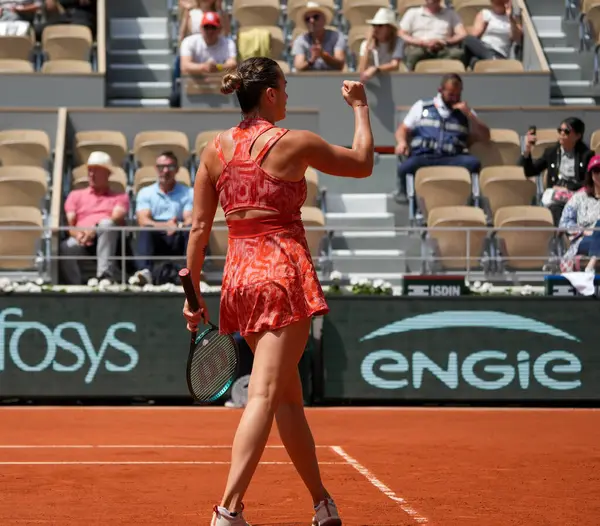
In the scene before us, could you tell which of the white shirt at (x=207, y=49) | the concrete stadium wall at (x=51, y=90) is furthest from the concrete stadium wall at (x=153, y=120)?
the white shirt at (x=207, y=49)

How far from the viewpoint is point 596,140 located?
14.9 m

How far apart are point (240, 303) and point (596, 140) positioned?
34.4ft

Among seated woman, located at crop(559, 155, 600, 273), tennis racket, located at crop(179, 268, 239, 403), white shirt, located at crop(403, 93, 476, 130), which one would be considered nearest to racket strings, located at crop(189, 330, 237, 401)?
tennis racket, located at crop(179, 268, 239, 403)

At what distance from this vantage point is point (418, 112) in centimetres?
1433

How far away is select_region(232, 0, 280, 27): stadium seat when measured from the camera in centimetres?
1719

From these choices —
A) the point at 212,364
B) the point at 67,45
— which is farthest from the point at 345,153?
the point at 67,45

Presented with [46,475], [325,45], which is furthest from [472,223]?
[46,475]

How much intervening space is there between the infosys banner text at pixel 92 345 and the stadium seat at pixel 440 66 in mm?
5567

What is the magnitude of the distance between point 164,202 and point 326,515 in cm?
796

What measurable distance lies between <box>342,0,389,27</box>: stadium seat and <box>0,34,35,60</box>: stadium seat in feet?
14.1

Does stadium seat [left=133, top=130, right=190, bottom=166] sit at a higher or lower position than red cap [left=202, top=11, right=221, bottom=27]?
lower

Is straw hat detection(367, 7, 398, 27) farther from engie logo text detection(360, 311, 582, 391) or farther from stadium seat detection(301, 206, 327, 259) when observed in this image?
engie logo text detection(360, 311, 582, 391)

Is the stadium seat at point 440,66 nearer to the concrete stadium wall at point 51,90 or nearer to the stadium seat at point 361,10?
the stadium seat at point 361,10

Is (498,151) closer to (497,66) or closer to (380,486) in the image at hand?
(497,66)
